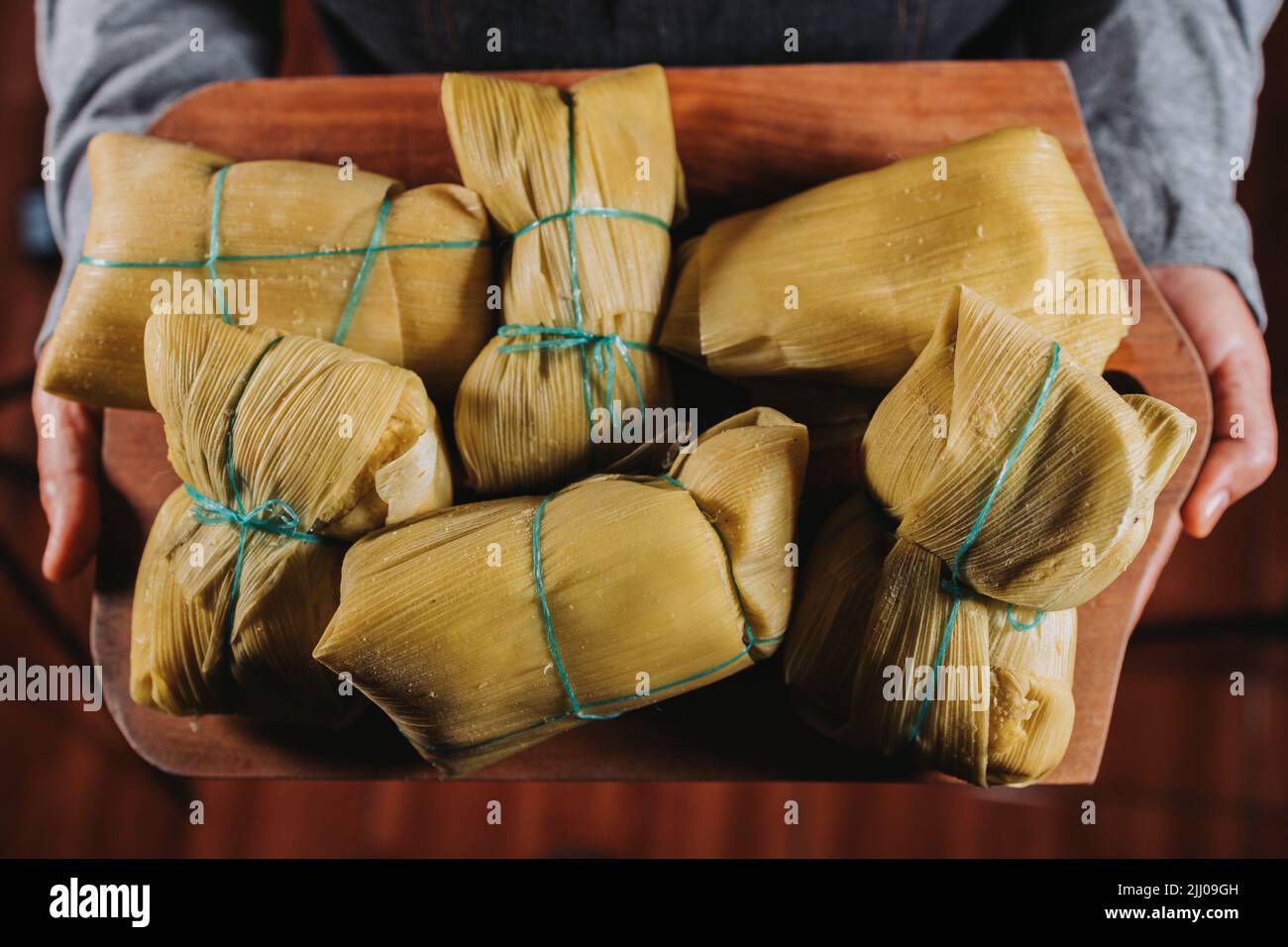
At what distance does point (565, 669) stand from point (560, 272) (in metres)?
0.47

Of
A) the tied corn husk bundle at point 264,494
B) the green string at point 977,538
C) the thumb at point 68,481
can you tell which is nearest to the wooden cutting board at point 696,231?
the thumb at point 68,481

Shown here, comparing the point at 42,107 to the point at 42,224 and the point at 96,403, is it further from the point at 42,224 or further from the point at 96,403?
the point at 96,403

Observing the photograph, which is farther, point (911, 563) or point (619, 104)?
point (619, 104)

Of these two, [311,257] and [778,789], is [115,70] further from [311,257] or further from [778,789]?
[778,789]

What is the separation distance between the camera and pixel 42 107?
7.07 feet

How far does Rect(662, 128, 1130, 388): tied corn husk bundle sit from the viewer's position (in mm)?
1042

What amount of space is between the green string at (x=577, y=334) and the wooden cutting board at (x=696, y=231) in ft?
0.78

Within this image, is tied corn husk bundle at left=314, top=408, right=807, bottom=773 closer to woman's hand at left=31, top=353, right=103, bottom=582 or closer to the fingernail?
woman's hand at left=31, top=353, right=103, bottom=582

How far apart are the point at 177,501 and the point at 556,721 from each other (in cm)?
57

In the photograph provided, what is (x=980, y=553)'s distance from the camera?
3.04 feet

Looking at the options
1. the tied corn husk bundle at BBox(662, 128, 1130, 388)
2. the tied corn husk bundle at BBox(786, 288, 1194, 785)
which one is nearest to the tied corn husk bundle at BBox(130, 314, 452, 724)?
the tied corn husk bundle at BBox(662, 128, 1130, 388)

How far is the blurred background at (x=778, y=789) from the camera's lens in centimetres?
187

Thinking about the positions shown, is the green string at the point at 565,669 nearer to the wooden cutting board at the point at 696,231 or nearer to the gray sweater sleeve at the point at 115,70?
the wooden cutting board at the point at 696,231

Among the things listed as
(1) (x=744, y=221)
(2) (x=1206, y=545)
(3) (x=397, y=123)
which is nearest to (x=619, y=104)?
(1) (x=744, y=221)
